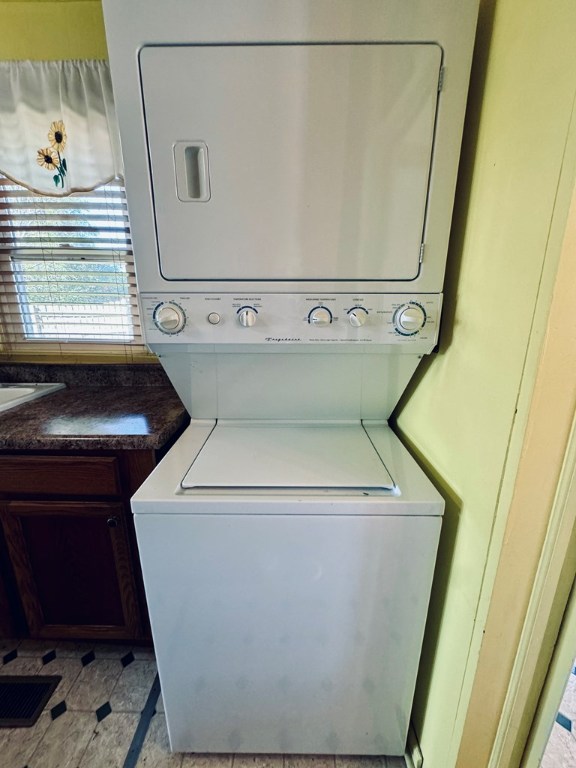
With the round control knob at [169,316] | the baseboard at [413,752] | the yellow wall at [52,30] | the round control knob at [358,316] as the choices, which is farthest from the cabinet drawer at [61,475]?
the yellow wall at [52,30]

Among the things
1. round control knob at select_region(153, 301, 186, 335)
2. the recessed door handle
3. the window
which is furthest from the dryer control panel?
the window

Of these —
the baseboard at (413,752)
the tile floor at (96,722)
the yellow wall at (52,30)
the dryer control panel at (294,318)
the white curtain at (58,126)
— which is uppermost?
the yellow wall at (52,30)

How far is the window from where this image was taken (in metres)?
1.61

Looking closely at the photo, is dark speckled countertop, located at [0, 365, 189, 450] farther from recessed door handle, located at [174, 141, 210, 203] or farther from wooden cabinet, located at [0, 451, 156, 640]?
recessed door handle, located at [174, 141, 210, 203]

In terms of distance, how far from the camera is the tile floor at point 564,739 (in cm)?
114

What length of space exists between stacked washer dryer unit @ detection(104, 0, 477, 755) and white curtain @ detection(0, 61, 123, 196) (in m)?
0.73

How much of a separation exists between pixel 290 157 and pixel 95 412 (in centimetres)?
117

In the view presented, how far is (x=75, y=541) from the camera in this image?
1307 mm

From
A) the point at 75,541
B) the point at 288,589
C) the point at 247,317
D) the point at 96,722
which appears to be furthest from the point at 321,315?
the point at 96,722

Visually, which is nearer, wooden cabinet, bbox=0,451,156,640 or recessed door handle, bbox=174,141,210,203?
recessed door handle, bbox=174,141,210,203

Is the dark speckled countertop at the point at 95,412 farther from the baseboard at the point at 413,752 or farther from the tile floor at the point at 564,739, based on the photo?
the tile floor at the point at 564,739

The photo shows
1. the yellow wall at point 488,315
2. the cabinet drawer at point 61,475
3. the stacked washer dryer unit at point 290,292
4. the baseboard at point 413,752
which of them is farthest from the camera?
the cabinet drawer at point 61,475

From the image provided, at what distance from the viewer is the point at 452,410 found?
96 centimetres

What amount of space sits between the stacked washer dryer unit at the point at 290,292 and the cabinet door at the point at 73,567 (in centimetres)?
40
